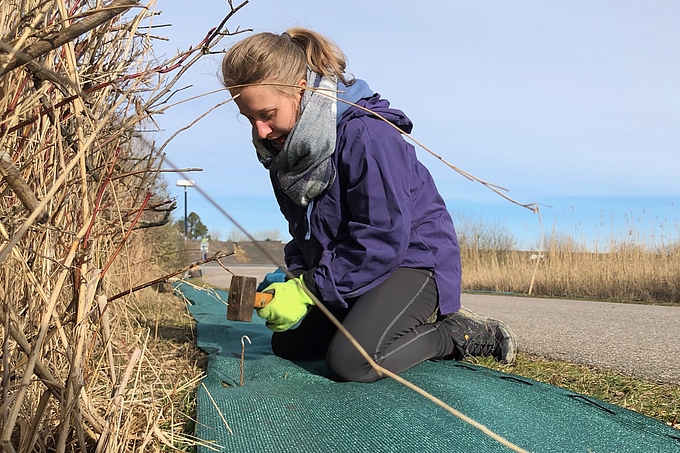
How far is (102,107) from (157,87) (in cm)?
40

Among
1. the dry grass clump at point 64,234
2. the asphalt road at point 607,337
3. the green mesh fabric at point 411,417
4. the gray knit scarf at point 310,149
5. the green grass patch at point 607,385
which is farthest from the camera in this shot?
the asphalt road at point 607,337

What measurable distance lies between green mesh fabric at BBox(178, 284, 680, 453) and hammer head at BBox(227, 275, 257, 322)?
239mm

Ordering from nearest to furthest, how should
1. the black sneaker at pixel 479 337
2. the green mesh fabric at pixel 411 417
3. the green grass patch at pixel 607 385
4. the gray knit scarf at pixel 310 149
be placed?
the green mesh fabric at pixel 411 417
the green grass patch at pixel 607 385
the gray knit scarf at pixel 310 149
the black sneaker at pixel 479 337

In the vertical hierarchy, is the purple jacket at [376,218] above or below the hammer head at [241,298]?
above

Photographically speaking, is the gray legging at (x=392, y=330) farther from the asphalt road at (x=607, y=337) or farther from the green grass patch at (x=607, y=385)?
the asphalt road at (x=607, y=337)

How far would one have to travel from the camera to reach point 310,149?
86.6 inches

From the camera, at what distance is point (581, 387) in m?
2.15

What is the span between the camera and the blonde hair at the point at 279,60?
2209mm

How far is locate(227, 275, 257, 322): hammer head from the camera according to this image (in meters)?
1.86

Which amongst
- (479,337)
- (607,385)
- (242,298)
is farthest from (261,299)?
(607,385)

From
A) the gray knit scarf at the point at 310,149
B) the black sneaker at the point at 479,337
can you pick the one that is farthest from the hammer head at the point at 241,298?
the black sneaker at the point at 479,337

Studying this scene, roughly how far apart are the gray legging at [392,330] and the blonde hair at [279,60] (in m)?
0.87

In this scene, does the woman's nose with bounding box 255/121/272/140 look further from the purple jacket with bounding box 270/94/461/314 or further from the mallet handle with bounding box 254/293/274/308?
the mallet handle with bounding box 254/293/274/308

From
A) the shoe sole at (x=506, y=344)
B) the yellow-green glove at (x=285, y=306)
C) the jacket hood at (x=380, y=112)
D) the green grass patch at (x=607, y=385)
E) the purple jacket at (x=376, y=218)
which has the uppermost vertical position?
the jacket hood at (x=380, y=112)
